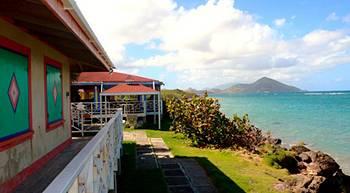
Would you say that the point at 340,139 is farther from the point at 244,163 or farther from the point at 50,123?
the point at 50,123

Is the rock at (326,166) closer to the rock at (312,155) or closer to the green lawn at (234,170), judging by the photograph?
the rock at (312,155)

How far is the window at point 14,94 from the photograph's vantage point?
5184 millimetres

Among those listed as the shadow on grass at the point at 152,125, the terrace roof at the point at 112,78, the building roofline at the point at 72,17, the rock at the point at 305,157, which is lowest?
the rock at the point at 305,157

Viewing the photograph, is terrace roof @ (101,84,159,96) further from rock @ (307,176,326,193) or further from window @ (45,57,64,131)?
rock @ (307,176,326,193)

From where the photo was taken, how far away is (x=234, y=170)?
11.3 metres

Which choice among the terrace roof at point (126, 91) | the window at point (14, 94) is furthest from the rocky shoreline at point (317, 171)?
the terrace roof at point (126, 91)

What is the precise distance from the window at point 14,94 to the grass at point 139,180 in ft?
9.84

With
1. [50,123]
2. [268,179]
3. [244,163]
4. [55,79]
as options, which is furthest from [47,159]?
[244,163]

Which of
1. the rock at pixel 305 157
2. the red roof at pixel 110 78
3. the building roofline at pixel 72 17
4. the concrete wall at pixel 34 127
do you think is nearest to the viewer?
the building roofline at pixel 72 17

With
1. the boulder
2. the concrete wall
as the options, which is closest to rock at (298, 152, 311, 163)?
the boulder

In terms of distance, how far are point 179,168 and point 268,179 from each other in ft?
7.79

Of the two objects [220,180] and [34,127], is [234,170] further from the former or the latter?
[34,127]

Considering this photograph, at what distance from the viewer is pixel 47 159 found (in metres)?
7.68

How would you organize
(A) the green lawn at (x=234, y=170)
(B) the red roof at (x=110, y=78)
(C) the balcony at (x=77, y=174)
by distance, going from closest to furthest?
(C) the balcony at (x=77, y=174) → (A) the green lawn at (x=234, y=170) → (B) the red roof at (x=110, y=78)
